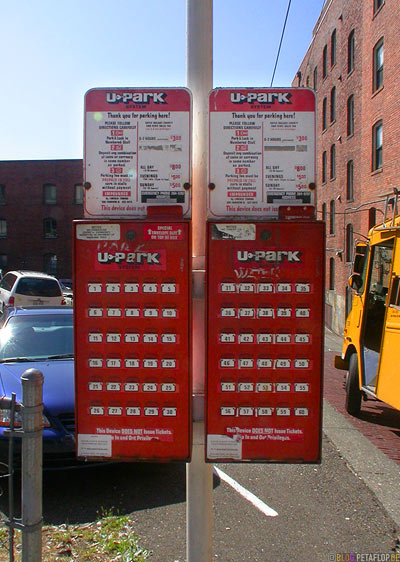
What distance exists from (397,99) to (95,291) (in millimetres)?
17196

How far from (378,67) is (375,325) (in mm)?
14097

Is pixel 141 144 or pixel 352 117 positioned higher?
pixel 352 117

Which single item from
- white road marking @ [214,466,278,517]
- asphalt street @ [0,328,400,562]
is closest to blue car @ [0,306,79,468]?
asphalt street @ [0,328,400,562]

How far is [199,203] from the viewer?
240cm

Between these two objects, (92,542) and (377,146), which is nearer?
(92,542)

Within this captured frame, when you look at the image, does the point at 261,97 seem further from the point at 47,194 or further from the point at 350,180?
the point at 47,194

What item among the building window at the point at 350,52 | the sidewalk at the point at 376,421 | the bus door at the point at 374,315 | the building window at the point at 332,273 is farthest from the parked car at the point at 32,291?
the building window at the point at 350,52

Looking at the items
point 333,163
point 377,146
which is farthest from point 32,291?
point 333,163

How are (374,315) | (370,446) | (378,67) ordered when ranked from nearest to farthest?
1. (370,446)
2. (374,315)
3. (378,67)

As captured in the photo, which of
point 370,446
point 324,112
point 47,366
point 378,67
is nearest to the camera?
point 47,366

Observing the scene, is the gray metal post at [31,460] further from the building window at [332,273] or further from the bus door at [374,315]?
the building window at [332,273]

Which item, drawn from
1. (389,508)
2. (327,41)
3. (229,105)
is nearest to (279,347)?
(229,105)

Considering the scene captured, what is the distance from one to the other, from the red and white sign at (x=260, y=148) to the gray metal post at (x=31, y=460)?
3.83 ft

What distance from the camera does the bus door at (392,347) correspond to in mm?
6012
